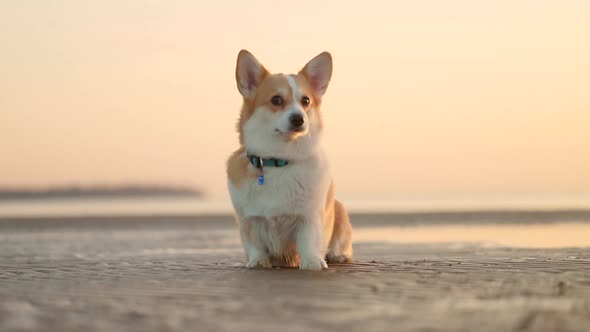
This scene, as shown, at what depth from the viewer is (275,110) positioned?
5.09 meters

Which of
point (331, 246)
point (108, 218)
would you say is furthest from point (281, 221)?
point (108, 218)

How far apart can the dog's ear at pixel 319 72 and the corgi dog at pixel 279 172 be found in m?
0.11

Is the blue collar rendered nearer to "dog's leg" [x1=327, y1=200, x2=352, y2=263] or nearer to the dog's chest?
the dog's chest

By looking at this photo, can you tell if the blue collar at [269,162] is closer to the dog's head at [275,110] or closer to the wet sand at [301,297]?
the dog's head at [275,110]

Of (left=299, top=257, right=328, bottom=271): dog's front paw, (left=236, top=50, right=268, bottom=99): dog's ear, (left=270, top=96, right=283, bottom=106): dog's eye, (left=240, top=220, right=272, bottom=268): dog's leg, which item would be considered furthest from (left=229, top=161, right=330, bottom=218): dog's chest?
(left=236, top=50, right=268, bottom=99): dog's ear

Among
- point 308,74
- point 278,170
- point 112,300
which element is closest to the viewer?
point 112,300

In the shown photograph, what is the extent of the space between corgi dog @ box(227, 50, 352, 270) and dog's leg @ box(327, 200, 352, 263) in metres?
0.40

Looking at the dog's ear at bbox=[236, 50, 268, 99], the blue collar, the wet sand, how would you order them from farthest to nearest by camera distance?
the dog's ear at bbox=[236, 50, 268, 99]
the blue collar
the wet sand

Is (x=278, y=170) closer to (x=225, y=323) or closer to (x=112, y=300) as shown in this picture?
(x=112, y=300)

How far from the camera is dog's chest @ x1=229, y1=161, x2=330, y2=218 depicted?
16.7ft

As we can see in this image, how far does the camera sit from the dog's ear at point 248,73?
212 inches

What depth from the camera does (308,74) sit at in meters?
5.50

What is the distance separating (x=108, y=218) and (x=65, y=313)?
16.3 metres

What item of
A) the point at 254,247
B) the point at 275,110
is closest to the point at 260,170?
the point at 275,110
